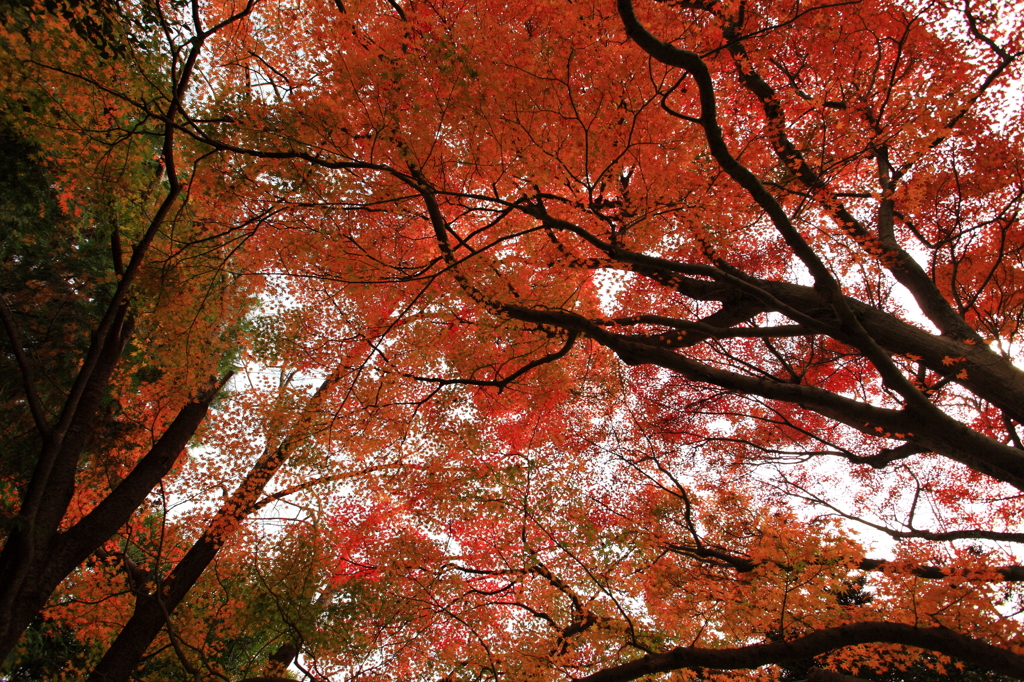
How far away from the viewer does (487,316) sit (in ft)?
17.4

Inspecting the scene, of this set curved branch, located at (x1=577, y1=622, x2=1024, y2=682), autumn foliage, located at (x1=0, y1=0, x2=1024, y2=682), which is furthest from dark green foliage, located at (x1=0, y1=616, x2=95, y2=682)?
curved branch, located at (x1=577, y1=622, x2=1024, y2=682)

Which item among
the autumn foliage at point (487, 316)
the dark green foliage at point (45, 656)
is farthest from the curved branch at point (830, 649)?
the dark green foliage at point (45, 656)

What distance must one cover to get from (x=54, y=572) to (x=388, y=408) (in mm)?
3674

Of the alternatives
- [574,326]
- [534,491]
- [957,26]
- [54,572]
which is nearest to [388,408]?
[534,491]

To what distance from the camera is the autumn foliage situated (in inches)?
169

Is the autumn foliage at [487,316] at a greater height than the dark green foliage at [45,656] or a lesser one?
greater

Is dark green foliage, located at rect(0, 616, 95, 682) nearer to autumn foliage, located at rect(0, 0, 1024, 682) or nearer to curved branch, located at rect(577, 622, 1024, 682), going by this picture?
autumn foliage, located at rect(0, 0, 1024, 682)

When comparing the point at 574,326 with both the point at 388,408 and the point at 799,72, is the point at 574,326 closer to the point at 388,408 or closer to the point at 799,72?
the point at 388,408

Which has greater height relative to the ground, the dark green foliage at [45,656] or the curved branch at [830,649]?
the curved branch at [830,649]

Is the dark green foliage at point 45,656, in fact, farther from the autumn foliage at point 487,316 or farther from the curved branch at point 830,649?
the curved branch at point 830,649

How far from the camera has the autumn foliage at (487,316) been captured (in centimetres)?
428

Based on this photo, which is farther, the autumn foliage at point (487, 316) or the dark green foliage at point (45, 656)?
the dark green foliage at point (45, 656)

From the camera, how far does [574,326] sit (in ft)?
13.9

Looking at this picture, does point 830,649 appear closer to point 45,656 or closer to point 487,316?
point 487,316
